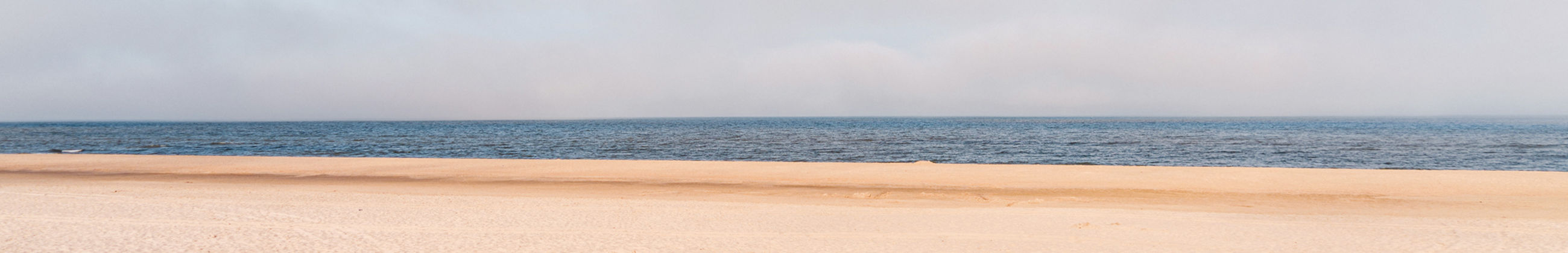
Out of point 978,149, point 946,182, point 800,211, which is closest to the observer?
point 800,211

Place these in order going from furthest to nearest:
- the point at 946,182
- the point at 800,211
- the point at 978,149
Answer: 1. the point at 978,149
2. the point at 946,182
3. the point at 800,211

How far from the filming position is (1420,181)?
14.9 meters

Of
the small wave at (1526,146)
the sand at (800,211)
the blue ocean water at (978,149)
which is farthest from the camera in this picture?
the small wave at (1526,146)

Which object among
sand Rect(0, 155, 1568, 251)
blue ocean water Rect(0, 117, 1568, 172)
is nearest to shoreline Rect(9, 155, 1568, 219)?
sand Rect(0, 155, 1568, 251)

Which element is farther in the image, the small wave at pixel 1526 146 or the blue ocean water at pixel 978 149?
the small wave at pixel 1526 146

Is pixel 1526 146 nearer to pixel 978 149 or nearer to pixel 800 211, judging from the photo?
pixel 978 149

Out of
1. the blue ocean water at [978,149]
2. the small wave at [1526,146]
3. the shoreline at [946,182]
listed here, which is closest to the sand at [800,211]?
the shoreline at [946,182]

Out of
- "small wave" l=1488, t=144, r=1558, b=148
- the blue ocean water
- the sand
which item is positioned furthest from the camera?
"small wave" l=1488, t=144, r=1558, b=148

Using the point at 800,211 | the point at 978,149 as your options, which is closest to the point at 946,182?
the point at 800,211

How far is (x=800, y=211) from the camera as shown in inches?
412

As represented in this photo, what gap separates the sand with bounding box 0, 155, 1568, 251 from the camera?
25.8 feet

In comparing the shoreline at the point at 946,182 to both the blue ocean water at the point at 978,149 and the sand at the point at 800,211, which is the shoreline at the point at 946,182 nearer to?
the sand at the point at 800,211

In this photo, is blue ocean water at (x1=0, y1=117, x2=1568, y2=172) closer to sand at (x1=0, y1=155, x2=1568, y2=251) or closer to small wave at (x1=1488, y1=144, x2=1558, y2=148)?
small wave at (x1=1488, y1=144, x2=1558, y2=148)

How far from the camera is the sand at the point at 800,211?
7.88 m
